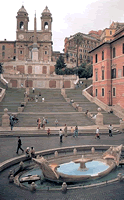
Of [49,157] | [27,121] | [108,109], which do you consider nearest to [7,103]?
[27,121]

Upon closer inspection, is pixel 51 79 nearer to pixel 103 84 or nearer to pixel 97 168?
pixel 103 84

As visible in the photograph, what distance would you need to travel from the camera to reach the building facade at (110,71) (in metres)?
35.6

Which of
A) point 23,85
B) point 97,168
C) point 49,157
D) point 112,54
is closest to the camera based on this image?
point 97,168

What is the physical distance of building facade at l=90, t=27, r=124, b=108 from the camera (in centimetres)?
3562

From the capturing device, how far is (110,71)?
128 ft

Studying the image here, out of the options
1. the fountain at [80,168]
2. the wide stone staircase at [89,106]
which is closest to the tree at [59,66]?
the wide stone staircase at [89,106]

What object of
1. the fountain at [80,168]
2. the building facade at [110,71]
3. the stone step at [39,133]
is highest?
the building facade at [110,71]

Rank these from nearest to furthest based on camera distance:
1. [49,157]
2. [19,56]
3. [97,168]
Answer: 1. [97,168]
2. [49,157]
3. [19,56]

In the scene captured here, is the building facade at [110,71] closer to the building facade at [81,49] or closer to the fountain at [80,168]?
the fountain at [80,168]

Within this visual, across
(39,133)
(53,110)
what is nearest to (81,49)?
(53,110)

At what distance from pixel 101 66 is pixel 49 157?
95.0 feet

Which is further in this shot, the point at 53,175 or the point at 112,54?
the point at 112,54

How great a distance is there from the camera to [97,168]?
495 inches

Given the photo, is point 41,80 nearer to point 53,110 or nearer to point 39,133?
point 53,110
